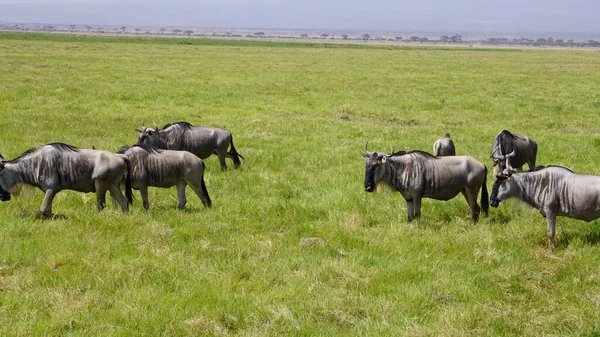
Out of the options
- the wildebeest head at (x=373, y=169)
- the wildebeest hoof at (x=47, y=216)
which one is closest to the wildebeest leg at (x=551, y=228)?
the wildebeest head at (x=373, y=169)

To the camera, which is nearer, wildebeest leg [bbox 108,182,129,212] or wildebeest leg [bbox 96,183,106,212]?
wildebeest leg [bbox 96,183,106,212]

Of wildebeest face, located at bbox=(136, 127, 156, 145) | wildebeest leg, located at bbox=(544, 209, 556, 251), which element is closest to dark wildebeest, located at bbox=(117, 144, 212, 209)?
wildebeest face, located at bbox=(136, 127, 156, 145)

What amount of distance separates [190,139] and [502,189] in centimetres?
756

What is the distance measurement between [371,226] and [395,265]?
2.28 m

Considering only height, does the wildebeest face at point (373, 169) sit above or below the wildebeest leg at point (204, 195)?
above

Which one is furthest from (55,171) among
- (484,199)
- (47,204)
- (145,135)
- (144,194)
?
(484,199)

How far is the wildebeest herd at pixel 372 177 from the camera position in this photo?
9328 mm

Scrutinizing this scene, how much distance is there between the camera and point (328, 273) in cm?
807

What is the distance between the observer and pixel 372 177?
34.6ft

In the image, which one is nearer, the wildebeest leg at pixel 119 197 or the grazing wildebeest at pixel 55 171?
the grazing wildebeest at pixel 55 171

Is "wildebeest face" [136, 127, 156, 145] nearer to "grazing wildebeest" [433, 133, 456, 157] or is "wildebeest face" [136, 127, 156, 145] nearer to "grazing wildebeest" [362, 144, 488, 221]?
"grazing wildebeest" [362, 144, 488, 221]

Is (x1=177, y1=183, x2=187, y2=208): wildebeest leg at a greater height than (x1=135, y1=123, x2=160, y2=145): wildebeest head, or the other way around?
(x1=135, y1=123, x2=160, y2=145): wildebeest head

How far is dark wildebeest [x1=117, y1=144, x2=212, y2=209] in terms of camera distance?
10789mm

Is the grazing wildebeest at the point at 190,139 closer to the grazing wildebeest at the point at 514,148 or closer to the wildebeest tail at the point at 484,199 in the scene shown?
the grazing wildebeest at the point at 514,148
